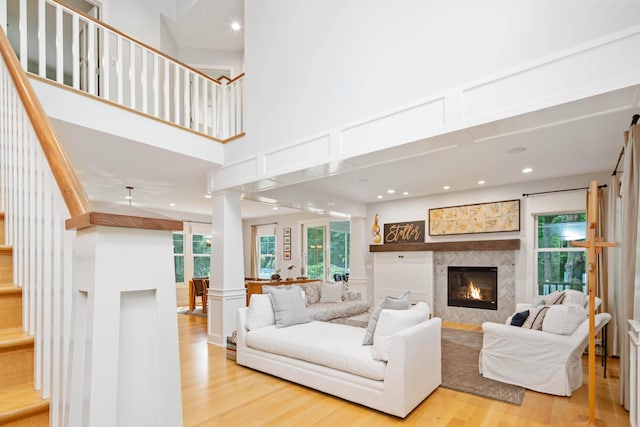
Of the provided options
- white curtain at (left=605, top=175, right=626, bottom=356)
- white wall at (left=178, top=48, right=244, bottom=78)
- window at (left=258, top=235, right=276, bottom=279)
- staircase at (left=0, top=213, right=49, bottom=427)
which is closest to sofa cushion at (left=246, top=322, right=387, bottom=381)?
staircase at (left=0, top=213, right=49, bottom=427)

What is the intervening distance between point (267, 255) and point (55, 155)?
1058cm

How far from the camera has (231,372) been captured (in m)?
3.86

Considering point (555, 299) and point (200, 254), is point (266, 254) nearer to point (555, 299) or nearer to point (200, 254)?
point (200, 254)

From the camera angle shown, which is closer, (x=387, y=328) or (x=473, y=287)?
(x=387, y=328)

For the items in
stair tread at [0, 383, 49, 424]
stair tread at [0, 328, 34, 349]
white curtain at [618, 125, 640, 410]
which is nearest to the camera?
stair tread at [0, 383, 49, 424]

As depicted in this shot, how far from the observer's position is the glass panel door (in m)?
10.2

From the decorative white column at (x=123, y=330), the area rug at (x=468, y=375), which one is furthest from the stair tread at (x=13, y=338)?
the area rug at (x=468, y=375)

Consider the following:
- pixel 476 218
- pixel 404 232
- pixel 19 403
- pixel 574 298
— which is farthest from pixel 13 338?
pixel 404 232

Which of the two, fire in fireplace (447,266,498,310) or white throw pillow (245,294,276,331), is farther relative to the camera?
fire in fireplace (447,266,498,310)

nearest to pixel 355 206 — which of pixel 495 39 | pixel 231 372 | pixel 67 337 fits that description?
pixel 231 372

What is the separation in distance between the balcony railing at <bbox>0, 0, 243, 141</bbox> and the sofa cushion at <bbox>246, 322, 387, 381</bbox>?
2.55 m

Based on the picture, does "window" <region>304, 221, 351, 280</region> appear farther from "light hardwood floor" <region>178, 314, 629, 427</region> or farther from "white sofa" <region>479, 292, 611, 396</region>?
"light hardwood floor" <region>178, 314, 629, 427</region>

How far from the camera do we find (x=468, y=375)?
3.71 m

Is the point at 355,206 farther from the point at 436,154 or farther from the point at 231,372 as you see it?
the point at 231,372
